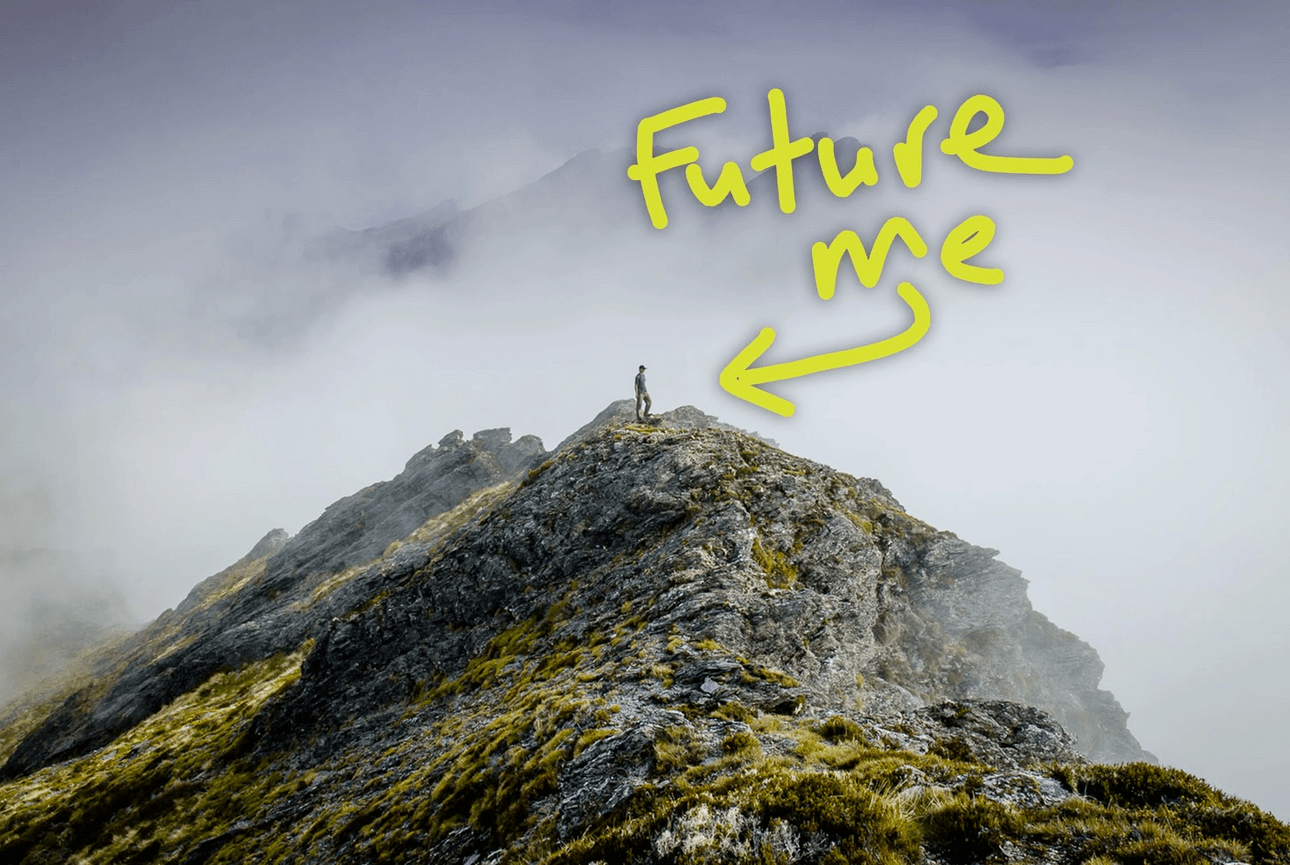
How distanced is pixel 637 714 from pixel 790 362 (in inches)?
833

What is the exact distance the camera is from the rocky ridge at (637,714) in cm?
1070

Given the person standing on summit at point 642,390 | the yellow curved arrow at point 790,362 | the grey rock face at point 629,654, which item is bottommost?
the grey rock face at point 629,654

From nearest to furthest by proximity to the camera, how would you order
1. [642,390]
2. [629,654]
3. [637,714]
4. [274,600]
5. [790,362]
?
[637,714] < [629,654] < [790,362] < [642,390] < [274,600]

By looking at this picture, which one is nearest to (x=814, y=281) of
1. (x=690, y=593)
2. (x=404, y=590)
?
(x=690, y=593)

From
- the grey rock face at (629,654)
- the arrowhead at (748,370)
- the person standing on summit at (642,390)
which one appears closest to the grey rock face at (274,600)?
the grey rock face at (629,654)

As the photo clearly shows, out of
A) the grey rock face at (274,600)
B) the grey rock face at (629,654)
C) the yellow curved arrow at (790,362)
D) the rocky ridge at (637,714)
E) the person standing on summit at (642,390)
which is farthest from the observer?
the grey rock face at (274,600)

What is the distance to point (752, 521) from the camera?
36406 millimetres

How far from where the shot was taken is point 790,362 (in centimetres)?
3212

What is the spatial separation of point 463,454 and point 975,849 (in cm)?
9593

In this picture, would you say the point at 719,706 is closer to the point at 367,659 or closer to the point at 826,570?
the point at 826,570

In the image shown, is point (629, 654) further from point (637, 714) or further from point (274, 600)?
point (274, 600)


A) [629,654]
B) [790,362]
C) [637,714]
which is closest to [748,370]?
[790,362]

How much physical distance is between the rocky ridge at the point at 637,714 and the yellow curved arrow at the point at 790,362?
8168mm

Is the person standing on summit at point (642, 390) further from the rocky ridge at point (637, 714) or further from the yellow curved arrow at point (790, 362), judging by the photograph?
the yellow curved arrow at point (790, 362)
